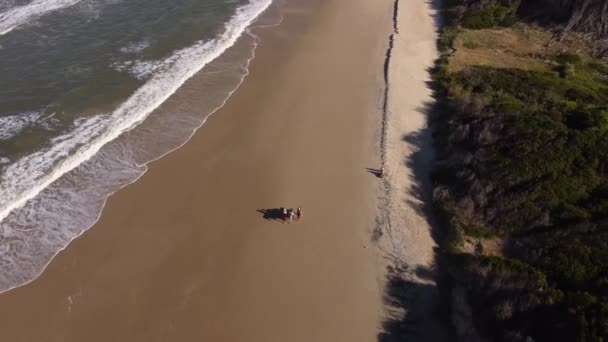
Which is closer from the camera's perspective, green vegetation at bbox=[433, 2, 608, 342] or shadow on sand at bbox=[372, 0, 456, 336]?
green vegetation at bbox=[433, 2, 608, 342]

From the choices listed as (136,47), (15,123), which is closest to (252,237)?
(15,123)

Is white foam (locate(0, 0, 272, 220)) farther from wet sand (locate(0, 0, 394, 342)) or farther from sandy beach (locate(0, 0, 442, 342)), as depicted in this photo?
wet sand (locate(0, 0, 394, 342))

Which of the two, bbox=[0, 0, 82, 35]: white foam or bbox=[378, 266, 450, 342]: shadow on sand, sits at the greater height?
bbox=[0, 0, 82, 35]: white foam

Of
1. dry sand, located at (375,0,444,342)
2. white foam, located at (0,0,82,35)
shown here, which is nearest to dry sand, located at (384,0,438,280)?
dry sand, located at (375,0,444,342)

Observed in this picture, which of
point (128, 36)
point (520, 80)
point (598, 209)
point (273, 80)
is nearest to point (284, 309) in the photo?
point (598, 209)

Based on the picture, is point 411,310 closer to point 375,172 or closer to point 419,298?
point 419,298

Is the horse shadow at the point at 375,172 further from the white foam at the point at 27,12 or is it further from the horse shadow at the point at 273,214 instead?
the white foam at the point at 27,12

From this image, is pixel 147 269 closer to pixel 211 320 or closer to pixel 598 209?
pixel 211 320
